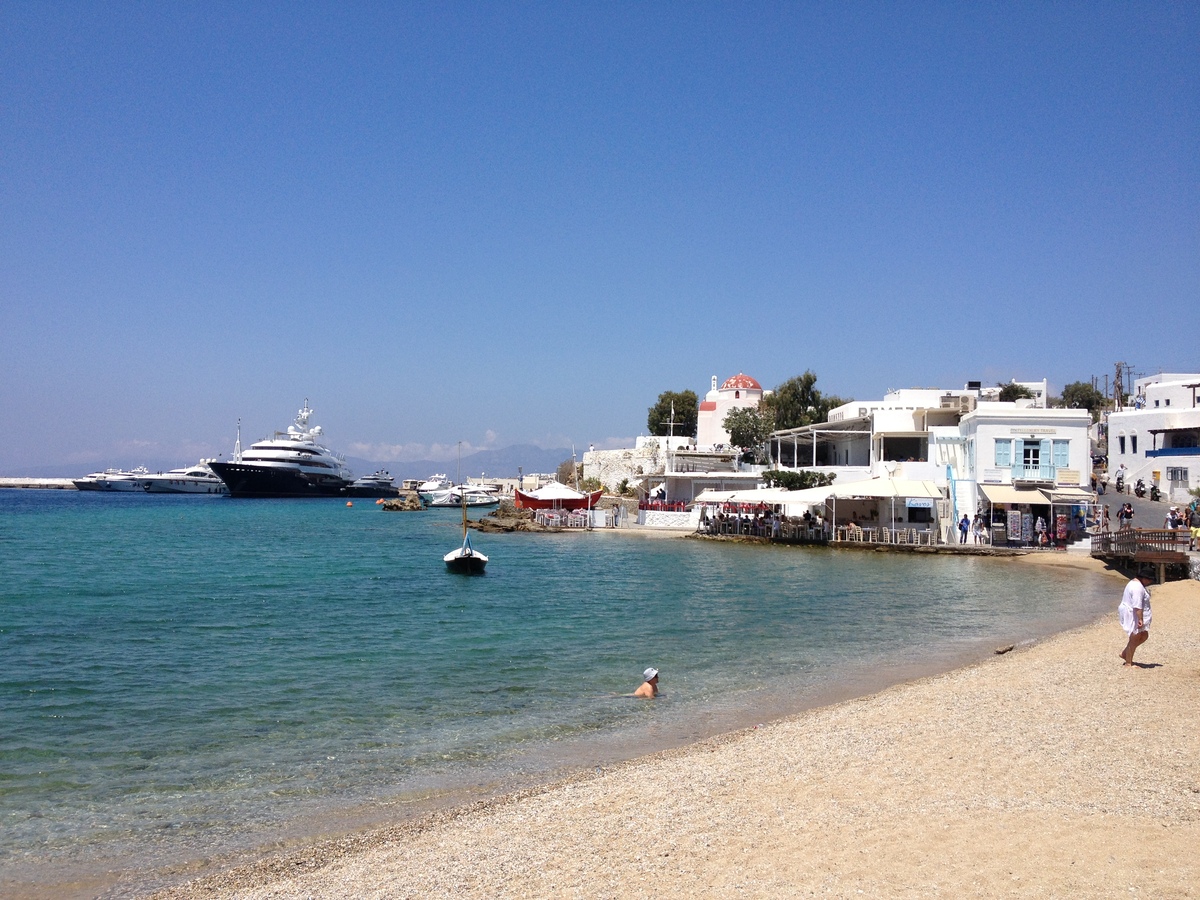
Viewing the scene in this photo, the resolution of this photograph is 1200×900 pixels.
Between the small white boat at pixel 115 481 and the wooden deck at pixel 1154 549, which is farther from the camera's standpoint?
the small white boat at pixel 115 481

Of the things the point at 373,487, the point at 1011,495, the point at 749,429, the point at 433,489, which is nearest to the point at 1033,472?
the point at 1011,495

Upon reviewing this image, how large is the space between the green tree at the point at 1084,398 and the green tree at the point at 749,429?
104ft

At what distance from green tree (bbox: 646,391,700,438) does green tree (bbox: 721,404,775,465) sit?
43.5 feet

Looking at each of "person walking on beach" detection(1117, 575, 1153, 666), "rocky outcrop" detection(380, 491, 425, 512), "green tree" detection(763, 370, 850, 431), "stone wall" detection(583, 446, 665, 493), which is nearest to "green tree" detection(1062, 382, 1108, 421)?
"green tree" detection(763, 370, 850, 431)

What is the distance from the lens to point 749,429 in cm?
6197

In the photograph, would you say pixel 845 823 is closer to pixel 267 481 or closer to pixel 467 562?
pixel 467 562

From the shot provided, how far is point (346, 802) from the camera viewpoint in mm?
8547

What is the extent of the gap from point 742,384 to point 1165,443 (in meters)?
33.0

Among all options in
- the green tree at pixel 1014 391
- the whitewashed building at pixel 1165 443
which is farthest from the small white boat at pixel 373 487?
the whitewashed building at pixel 1165 443

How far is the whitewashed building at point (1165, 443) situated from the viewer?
135 feet

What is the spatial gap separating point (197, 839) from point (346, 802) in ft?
4.54

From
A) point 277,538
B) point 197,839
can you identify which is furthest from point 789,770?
point 277,538

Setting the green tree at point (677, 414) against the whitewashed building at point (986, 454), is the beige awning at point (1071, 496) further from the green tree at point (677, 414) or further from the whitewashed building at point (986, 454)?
the green tree at point (677, 414)

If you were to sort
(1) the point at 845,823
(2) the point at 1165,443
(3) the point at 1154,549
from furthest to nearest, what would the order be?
(2) the point at 1165,443
(3) the point at 1154,549
(1) the point at 845,823
